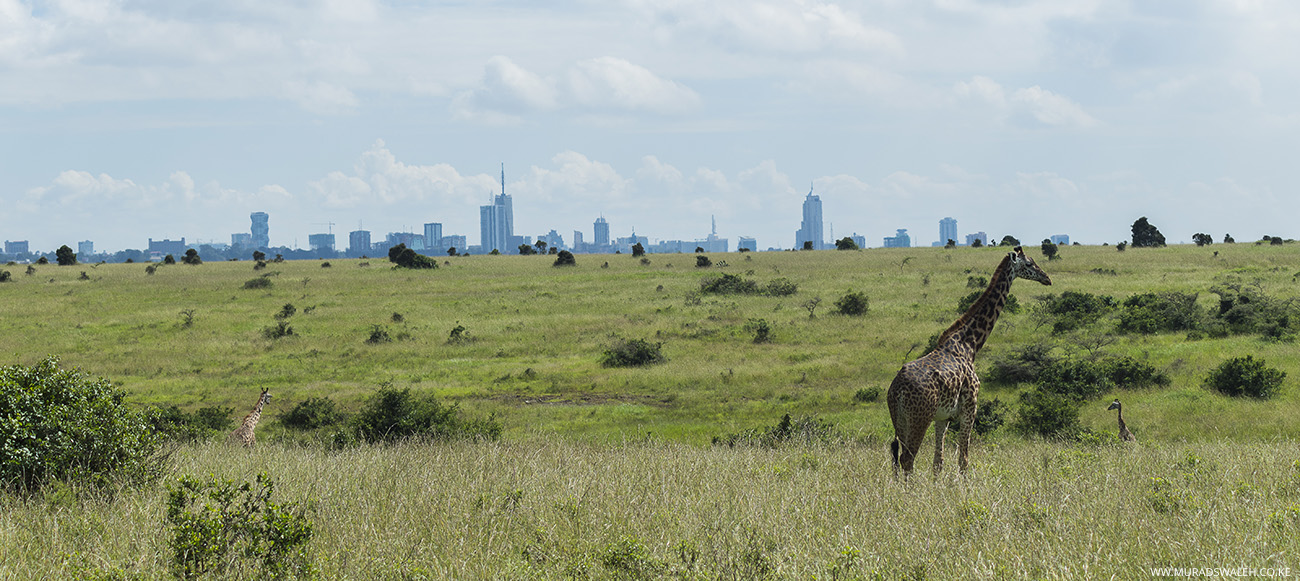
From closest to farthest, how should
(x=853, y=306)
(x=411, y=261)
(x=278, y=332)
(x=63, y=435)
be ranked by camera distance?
(x=63, y=435), (x=278, y=332), (x=853, y=306), (x=411, y=261)

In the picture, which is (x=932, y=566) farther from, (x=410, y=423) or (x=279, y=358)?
(x=279, y=358)

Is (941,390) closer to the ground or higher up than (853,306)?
higher up


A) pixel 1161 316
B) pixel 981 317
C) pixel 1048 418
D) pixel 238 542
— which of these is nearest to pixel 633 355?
pixel 1048 418

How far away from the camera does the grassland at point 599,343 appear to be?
72.4ft

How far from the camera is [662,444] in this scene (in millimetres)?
14703

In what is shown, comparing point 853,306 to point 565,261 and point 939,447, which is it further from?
point 565,261

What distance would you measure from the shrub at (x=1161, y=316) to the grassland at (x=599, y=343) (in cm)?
100

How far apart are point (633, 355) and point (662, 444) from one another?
14665 mm

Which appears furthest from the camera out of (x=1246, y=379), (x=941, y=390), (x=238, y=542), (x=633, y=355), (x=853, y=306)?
(x=853, y=306)

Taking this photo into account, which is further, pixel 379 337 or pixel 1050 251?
pixel 1050 251

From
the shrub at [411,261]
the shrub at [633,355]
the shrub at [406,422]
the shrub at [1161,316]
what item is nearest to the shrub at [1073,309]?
the shrub at [1161,316]

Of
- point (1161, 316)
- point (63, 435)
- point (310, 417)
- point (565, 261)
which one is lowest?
point (310, 417)

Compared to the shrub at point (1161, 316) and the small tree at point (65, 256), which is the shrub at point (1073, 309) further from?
the small tree at point (65, 256)

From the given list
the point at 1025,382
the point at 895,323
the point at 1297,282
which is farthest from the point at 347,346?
the point at 1297,282
